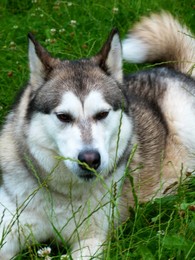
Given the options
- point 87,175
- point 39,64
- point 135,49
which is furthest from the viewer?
point 135,49

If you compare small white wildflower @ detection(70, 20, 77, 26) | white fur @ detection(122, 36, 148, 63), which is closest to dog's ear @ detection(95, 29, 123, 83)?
white fur @ detection(122, 36, 148, 63)

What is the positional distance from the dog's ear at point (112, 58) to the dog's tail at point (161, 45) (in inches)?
52.0

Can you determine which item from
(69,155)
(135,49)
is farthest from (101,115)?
(135,49)

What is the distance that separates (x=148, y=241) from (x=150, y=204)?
488 millimetres

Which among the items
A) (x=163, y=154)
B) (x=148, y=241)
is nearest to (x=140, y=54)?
(x=163, y=154)

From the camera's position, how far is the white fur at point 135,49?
17.4ft

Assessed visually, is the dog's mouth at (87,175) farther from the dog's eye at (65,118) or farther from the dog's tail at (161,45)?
the dog's tail at (161,45)

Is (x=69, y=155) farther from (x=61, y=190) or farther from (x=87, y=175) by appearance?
(x=61, y=190)

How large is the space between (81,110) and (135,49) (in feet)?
5.88

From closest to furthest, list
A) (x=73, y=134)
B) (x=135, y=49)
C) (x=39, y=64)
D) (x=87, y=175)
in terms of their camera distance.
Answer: (x=73, y=134) < (x=87, y=175) < (x=39, y=64) < (x=135, y=49)

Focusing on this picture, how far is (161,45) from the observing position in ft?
17.6

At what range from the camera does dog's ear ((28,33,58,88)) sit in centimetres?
381

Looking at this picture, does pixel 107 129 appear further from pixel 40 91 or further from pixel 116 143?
pixel 40 91

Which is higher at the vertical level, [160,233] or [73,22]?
[73,22]
